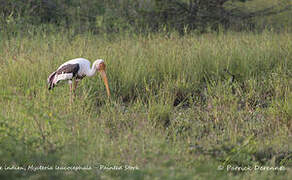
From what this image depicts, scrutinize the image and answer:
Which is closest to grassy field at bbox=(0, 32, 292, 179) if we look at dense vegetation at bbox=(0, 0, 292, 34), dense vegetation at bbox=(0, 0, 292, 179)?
dense vegetation at bbox=(0, 0, 292, 179)

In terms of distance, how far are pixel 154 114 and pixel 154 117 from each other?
5cm

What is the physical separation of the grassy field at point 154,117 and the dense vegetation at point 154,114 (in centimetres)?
1

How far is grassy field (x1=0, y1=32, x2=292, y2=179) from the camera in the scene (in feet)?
11.6

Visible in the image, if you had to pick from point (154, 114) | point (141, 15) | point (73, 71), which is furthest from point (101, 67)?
point (141, 15)

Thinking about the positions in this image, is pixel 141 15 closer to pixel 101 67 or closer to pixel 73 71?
pixel 101 67

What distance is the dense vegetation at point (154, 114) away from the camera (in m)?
3.55

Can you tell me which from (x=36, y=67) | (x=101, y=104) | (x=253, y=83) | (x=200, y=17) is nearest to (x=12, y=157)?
(x=101, y=104)

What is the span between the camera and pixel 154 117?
5289mm

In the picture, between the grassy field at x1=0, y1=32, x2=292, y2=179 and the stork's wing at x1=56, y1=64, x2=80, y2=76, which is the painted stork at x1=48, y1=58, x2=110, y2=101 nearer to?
the stork's wing at x1=56, y1=64, x2=80, y2=76

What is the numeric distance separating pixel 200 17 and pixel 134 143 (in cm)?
939

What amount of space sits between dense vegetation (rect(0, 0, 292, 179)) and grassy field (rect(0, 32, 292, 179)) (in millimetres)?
12

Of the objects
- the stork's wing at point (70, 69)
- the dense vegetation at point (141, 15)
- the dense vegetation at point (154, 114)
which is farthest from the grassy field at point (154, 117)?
the dense vegetation at point (141, 15)

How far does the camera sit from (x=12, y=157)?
3471 millimetres

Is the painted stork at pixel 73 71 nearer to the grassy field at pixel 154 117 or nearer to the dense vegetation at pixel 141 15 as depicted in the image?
the grassy field at pixel 154 117
